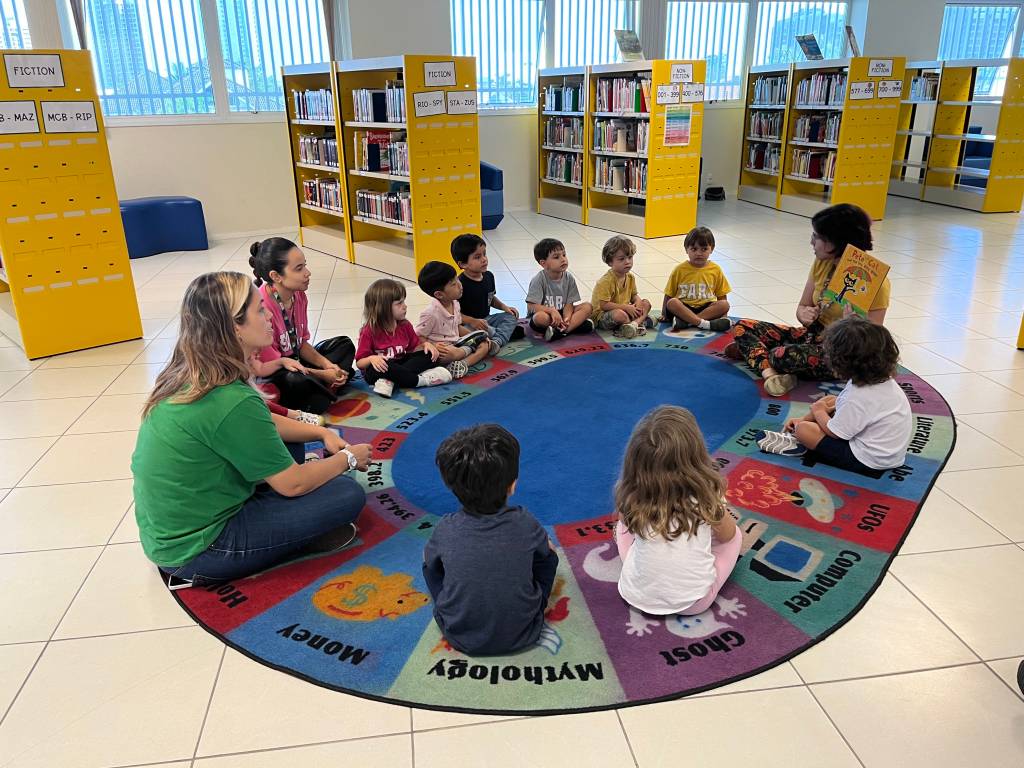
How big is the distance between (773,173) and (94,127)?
861cm

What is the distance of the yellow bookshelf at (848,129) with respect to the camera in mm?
8773

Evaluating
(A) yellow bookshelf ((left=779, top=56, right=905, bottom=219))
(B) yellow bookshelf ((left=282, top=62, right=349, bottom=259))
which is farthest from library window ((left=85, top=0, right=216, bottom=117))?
(A) yellow bookshelf ((left=779, top=56, right=905, bottom=219))

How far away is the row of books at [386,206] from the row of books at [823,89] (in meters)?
5.60

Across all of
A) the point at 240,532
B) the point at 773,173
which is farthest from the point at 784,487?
the point at 773,173

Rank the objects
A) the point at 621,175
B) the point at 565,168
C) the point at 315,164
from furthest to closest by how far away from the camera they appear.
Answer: the point at 565,168 → the point at 621,175 → the point at 315,164

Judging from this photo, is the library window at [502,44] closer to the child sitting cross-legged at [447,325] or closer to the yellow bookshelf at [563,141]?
the yellow bookshelf at [563,141]

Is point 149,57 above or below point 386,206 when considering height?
above

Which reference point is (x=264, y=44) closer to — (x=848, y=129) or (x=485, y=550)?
(x=848, y=129)

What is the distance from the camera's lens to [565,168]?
9859 millimetres

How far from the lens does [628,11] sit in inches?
422

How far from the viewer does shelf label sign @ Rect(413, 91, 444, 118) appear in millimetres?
6078

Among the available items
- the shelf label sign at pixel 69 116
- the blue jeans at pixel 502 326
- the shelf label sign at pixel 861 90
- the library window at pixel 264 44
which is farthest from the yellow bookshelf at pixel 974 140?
the shelf label sign at pixel 69 116

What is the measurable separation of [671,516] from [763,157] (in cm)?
989

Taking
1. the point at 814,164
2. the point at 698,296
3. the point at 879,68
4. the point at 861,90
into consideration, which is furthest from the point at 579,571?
the point at 814,164
